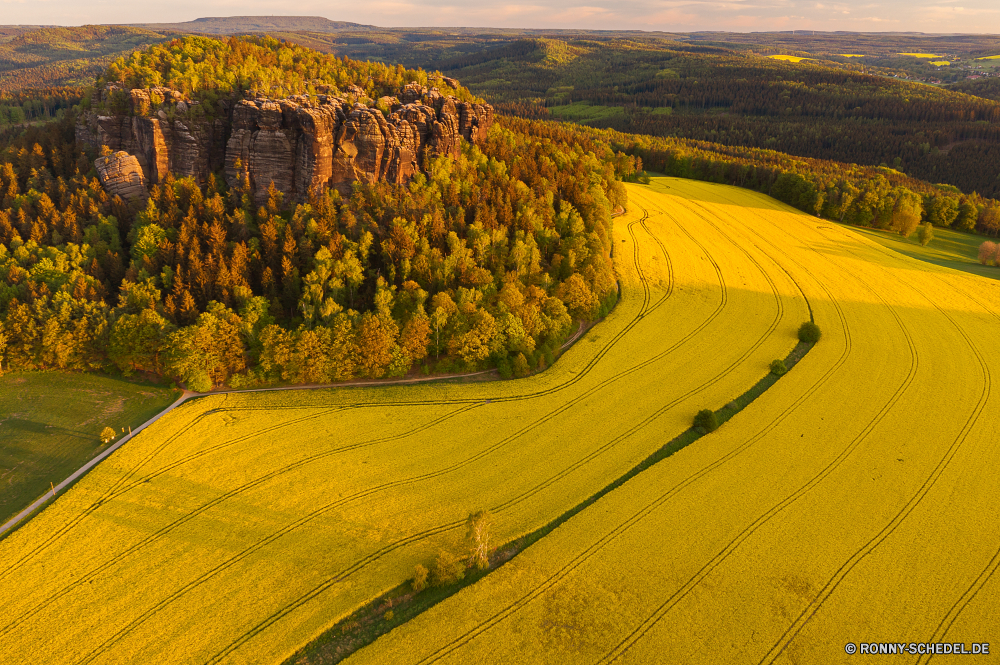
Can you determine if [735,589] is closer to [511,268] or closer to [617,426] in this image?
[617,426]

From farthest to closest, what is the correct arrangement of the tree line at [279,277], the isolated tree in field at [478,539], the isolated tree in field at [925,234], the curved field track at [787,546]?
the isolated tree in field at [925,234]
the tree line at [279,277]
the isolated tree in field at [478,539]
the curved field track at [787,546]

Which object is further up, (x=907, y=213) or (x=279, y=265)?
(x=907, y=213)

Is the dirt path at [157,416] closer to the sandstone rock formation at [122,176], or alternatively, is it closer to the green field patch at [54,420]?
the green field patch at [54,420]

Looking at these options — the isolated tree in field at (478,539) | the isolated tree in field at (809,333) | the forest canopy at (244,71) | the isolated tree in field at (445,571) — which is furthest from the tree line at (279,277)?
the isolated tree in field at (445,571)

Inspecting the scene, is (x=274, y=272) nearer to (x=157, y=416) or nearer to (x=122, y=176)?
(x=157, y=416)

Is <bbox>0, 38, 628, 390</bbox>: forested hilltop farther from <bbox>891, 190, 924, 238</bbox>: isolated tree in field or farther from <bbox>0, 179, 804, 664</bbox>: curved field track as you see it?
<bbox>891, 190, 924, 238</bbox>: isolated tree in field

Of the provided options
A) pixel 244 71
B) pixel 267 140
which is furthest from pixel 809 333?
pixel 244 71
